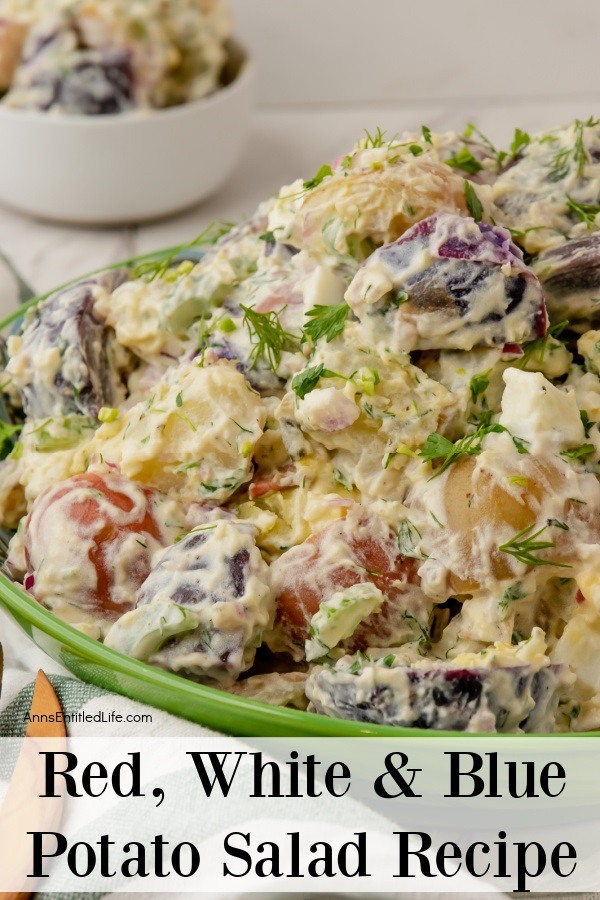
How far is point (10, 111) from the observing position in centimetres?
359

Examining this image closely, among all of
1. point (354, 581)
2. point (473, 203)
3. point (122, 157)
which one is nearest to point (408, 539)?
point (354, 581)

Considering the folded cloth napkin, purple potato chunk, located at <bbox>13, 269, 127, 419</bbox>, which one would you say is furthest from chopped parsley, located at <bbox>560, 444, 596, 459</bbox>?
purple potato chunk, located at <bbox>13, 269, 127, 419</bbox>

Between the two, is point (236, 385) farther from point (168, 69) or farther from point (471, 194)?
point (168, 69)

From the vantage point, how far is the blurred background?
14.7ft

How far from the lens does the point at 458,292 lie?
1736mm

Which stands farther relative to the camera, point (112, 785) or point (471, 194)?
point (471, 194)

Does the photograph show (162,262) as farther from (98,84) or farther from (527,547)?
(98,84)

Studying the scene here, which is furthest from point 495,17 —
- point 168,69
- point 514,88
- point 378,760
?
point 378,760

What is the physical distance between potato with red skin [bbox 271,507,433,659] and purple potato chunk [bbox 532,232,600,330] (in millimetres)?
456

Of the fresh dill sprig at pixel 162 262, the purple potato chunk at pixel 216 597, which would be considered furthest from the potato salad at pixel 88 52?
the purple potato chunk at pixel 216 597

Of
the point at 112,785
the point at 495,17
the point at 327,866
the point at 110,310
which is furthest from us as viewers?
the point at 495,17

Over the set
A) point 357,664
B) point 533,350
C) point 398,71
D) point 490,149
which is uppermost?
point 490,149

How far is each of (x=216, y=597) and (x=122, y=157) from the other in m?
2.35

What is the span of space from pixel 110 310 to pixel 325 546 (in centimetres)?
70
